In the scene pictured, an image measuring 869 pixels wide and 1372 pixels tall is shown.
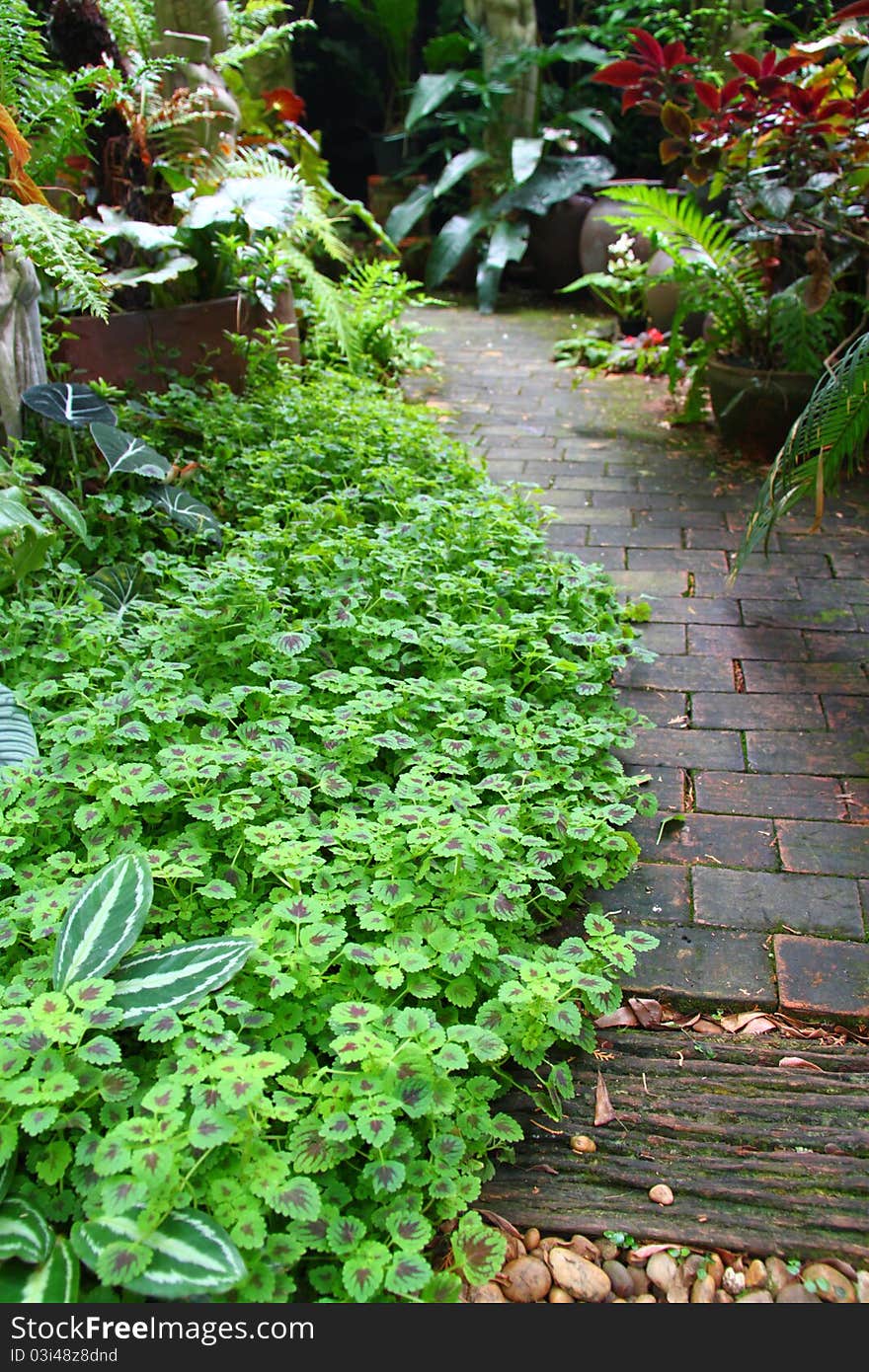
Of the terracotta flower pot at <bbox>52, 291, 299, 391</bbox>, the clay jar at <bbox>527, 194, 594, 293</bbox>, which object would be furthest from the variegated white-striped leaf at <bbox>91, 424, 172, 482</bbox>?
the clay jar at <bbox>527, 194, 594, 293</bbox>

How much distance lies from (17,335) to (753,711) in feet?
7.45

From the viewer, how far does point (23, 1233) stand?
1193 mm

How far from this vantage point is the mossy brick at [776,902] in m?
1.91

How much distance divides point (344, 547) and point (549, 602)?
21.0 inches

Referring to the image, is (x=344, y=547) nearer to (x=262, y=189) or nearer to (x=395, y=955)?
(x=395, y=955)

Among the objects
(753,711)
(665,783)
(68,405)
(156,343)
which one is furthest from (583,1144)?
(156,343)

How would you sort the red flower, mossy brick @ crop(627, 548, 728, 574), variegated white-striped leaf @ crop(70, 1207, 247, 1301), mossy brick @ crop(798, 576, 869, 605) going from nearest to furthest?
variegated white-striped leaf @ crop(70, 1207, 247, 1301) → mossy brick @ crop(798, 576, 869, 605) → mossy brick @ crop(627, 548, 728, 574) → the red flower

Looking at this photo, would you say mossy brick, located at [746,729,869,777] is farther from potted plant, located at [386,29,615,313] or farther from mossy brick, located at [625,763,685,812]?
potted plant, located at [386,29,615,313]

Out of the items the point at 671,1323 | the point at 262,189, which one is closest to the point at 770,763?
the point at 671,1323

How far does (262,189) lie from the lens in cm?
380

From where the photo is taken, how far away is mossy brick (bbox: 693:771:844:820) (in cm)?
222

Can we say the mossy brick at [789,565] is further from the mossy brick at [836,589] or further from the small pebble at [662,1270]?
the small pebble at [662,1270]

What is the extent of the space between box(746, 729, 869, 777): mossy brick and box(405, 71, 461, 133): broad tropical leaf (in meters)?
6.37

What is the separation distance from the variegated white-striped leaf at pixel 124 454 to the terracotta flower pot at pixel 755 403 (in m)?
2.30
